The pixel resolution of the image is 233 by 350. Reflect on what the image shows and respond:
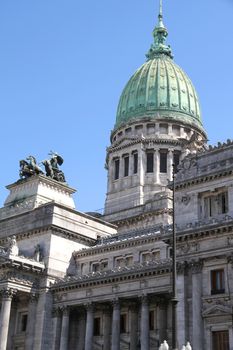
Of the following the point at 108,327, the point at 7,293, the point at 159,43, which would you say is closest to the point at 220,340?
the point at 108,327

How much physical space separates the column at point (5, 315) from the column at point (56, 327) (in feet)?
17.0

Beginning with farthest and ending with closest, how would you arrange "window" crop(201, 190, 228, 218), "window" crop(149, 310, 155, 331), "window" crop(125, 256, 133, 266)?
"window" crop(125, 256, 133, 266)
"window" crop(149, 310, 155, 331)
"window" crop(201, 190, 228, 218)

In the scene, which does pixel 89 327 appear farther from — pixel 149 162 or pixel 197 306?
pixel 149 162

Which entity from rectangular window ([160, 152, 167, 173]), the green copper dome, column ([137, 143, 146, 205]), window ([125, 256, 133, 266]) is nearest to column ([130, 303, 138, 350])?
window ([125, 256, 133, 266])

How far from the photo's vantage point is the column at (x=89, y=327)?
59.9 m

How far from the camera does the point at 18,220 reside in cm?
7362

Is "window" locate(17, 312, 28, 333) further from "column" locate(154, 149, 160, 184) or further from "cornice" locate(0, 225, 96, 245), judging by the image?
"column" locate(154, 149, 160, 184)

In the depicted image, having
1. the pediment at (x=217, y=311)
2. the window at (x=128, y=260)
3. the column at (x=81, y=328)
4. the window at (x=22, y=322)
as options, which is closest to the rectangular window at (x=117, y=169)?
the window at (x=128, y=260)

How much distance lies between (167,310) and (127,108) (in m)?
51.3

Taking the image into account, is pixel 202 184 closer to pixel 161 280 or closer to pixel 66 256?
pixel 161 280

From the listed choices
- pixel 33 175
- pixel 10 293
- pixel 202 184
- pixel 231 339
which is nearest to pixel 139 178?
pixel 33 175

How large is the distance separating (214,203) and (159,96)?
4982 centimetres

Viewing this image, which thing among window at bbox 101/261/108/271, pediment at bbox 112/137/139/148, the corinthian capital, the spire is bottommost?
the corinthian capital

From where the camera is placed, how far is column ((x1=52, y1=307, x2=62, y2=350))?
208 feet
